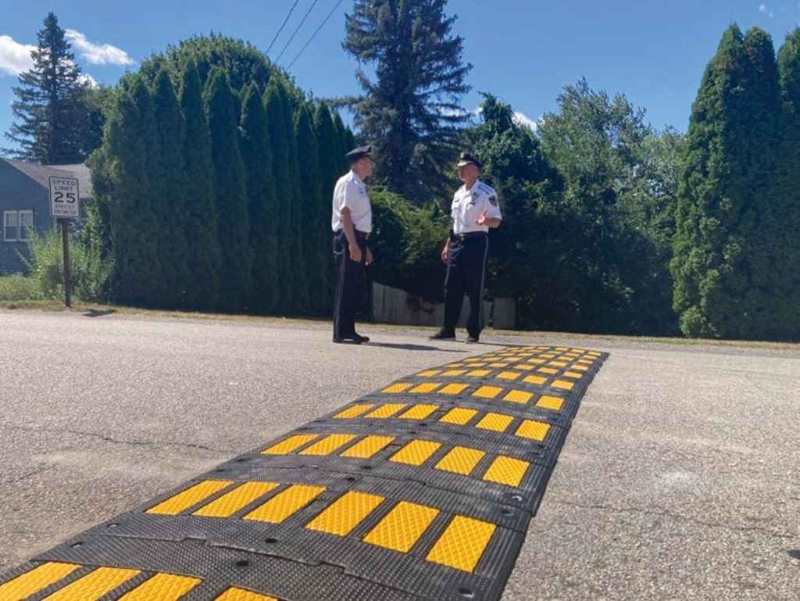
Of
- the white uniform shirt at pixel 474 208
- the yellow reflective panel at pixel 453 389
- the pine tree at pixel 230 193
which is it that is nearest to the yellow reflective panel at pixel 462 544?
the yellow reflective panel at pixel 453 389

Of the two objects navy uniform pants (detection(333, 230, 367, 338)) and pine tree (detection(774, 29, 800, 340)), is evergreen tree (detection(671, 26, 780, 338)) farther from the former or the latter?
navy uniform pants (detection(333, 230, 367, 338))

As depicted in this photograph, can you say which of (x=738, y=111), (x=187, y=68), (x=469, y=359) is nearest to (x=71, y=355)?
(x=469, y=359)

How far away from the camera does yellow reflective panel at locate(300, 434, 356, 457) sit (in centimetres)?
301

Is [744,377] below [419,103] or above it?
below

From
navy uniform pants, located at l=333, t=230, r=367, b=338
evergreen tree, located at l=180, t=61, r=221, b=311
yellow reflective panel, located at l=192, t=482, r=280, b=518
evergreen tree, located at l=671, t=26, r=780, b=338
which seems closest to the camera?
yellow reflective panel, located at l=192, t=482, r=280, b=518

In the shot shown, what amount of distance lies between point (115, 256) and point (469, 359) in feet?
33.6

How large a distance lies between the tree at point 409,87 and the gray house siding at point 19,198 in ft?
57.0

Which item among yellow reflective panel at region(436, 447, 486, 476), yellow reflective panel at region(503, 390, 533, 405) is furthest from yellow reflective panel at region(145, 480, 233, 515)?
yellow reflective panel at region(503, 390, 533, 405)

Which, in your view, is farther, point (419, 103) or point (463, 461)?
point (419, 103)

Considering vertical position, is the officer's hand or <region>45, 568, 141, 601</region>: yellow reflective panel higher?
the officer's hand

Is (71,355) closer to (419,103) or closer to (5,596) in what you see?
(5,596)

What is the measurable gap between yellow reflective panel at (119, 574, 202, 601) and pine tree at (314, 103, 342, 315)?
13925mm

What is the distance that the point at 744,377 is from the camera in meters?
5.54

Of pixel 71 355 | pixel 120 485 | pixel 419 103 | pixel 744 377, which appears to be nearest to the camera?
pixel 120 485
